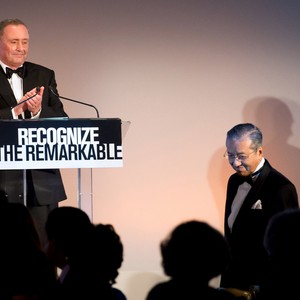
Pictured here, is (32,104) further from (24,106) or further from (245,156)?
(245,156)

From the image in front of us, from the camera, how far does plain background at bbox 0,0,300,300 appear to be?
6141 millimetres

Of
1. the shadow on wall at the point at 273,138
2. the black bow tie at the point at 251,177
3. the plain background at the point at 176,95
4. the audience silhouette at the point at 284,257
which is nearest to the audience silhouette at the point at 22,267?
the audience silhouette at the point at 284,257

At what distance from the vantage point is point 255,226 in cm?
447

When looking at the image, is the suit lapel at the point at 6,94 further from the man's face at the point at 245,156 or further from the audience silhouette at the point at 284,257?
the audience silhouette at the point at 284,257

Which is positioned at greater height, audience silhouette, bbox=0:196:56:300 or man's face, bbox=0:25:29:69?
man's face, bbox=0:25:29:69

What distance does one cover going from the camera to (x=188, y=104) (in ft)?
20.3

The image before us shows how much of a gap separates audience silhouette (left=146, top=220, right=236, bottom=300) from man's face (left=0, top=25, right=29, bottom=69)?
7.61 feet

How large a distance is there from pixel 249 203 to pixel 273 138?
5.78 feet

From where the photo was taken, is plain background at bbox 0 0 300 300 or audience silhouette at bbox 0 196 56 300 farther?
plain background at bbox 0 0 300 300

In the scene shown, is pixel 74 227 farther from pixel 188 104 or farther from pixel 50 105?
pixel 188 104

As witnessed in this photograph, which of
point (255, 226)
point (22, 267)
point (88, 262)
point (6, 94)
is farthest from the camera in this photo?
point (6, 94)

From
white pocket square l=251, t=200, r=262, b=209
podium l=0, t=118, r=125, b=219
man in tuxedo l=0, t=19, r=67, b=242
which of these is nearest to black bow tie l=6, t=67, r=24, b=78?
man in tuxedo l=0, t=19, r=67, b=242

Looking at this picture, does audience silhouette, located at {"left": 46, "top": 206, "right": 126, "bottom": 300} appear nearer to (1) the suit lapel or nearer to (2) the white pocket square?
(2) the white pocket square

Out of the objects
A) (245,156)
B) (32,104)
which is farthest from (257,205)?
(32,104)
